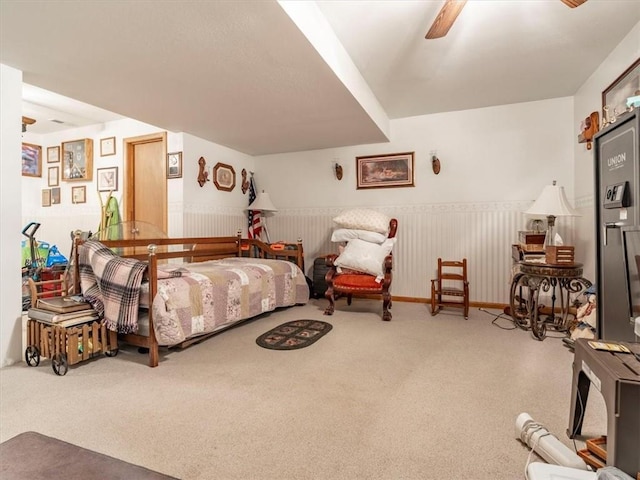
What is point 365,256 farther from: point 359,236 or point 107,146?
point 107,146

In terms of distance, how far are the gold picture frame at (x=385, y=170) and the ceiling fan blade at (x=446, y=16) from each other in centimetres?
246

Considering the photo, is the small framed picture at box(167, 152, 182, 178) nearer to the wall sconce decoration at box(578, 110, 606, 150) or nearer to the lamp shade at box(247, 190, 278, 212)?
the lamp shade at box(247, 190, 278, 212)

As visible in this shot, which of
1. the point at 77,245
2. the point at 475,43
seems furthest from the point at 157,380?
the point at 475,43

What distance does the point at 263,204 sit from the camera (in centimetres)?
516

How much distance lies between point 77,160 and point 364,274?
4608 millimetres

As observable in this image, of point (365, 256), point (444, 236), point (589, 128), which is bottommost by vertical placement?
point (365, 256)

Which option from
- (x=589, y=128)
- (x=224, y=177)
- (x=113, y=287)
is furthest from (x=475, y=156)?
(x=113, y=287)

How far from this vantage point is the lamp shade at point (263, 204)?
203 inches

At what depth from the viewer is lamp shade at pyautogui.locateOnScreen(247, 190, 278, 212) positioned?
515 centimetres

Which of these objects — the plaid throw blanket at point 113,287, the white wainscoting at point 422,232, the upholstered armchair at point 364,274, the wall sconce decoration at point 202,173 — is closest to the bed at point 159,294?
the plaid throw blanket at point 113,287

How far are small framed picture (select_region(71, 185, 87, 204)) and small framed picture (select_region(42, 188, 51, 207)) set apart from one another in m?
0.54

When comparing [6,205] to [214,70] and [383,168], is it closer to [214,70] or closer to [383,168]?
[214,70]

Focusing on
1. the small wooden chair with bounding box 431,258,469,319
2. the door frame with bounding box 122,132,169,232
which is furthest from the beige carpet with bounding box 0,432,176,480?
the door frame with bounding box 122,132,169,232

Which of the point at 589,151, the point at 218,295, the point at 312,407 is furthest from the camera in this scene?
the point at 589,151
